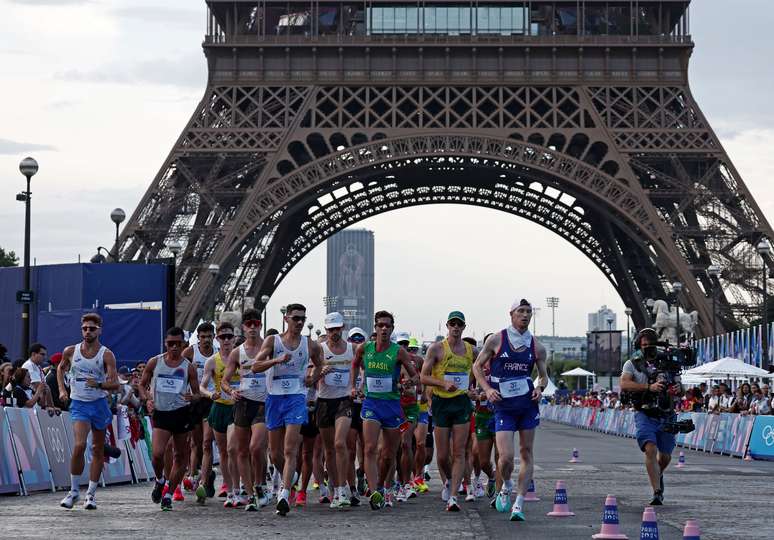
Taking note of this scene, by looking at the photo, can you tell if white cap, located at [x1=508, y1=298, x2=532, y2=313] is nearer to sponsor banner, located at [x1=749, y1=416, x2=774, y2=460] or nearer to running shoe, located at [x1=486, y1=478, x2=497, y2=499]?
running shoe, located at [x1=486, y1=478, x2=497, y2=499]

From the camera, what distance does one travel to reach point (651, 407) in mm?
16969

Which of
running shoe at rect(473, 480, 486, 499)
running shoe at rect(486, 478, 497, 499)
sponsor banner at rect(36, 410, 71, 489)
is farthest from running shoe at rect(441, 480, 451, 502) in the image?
sponsor banner at rect(36, 410, 71, 489)

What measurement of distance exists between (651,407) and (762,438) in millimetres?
14857

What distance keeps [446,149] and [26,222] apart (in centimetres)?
3129

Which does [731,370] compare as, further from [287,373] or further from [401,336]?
→ [287,373]

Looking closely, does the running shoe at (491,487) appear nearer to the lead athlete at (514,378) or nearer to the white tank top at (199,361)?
the lead athlete at (514,378)

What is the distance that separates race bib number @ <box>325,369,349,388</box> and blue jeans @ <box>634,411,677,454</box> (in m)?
3.06

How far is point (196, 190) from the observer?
59.2 metres

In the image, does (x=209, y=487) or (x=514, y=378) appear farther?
(x=209, y=487)

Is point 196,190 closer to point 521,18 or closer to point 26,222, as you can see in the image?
point 521,18

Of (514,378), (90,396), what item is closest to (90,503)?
(90,396)

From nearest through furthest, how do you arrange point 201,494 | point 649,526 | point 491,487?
1. point 649,526
2. point 201,494
3. point 491,487

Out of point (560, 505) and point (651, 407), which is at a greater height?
point (651, 407)

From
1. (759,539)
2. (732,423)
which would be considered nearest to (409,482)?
(759,539)
